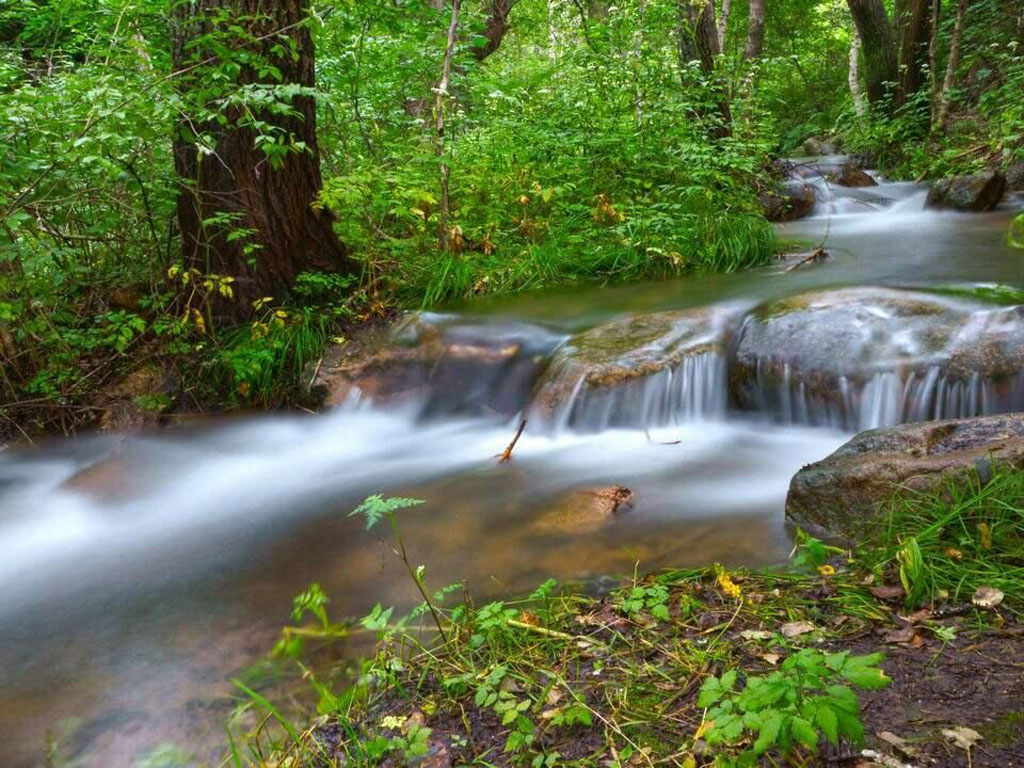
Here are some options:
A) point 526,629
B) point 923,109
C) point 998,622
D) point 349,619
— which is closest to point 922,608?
point 998,622

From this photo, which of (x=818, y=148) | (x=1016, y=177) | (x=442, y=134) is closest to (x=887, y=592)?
(x=442, y=134)

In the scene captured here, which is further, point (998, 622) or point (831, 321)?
point (831, 321)

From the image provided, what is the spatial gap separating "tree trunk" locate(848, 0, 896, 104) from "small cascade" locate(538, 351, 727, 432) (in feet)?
38.6

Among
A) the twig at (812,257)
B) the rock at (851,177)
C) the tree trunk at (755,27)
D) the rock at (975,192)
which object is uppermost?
the tree trunk at (755,27)

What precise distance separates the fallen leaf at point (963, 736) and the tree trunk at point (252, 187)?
183 inches

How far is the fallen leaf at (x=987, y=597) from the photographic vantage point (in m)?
2.12

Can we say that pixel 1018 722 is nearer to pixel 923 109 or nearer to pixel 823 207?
pixel 823 207

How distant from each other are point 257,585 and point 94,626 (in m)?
0.64

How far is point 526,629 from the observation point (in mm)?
2299

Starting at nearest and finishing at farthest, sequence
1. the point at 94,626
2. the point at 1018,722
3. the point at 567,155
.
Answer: the point at 1018,722
the point at 94,626
the point at 567,155

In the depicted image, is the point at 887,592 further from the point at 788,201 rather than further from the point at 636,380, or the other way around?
the point at 788,201

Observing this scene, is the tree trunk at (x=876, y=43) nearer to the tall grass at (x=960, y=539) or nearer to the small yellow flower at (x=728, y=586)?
the tall grass at (x=960, y=539)

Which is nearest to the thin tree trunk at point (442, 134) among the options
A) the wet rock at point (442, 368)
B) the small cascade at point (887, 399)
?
the wet rock at point (442, 368)

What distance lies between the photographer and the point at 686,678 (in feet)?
6.44
